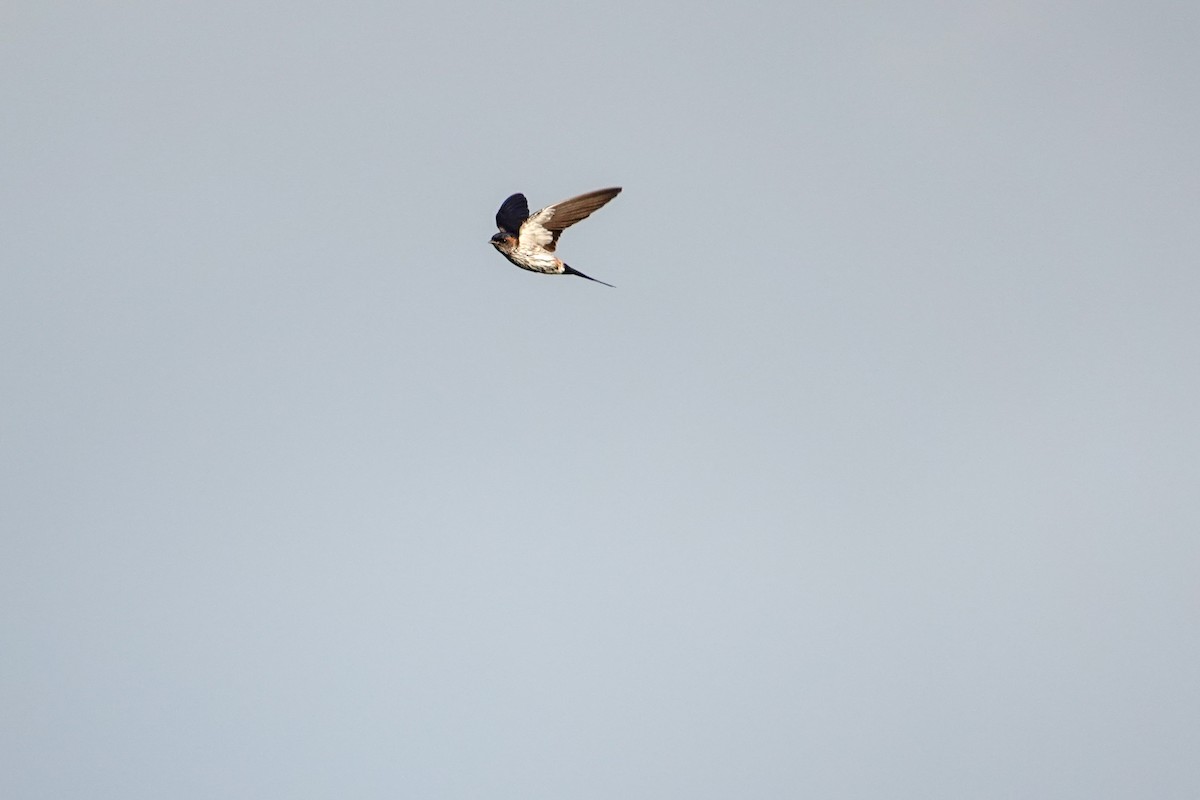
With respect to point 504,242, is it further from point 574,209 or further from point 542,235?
point 574,209

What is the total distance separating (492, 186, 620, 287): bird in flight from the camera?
2795cm

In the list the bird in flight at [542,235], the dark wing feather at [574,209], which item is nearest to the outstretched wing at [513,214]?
the bird in flight at [542,235]

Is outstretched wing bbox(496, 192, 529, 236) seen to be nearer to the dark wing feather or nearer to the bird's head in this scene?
the bird's head

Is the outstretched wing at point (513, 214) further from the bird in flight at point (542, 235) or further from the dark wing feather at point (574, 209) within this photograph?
the dark wing feather at point (574, 209)

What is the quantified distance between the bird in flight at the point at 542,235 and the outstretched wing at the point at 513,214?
3 cm

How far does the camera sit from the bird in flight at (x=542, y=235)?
27953 mm

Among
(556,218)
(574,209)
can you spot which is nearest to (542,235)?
(556,218)

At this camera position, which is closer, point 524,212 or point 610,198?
point 610,198

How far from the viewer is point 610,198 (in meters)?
27.5

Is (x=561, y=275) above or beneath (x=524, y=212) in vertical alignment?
beneath

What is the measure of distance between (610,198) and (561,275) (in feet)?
7.01

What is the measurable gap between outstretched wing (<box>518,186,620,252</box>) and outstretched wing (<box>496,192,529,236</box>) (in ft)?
1.15

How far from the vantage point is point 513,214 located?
97.4ft

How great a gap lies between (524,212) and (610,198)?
3.12m
